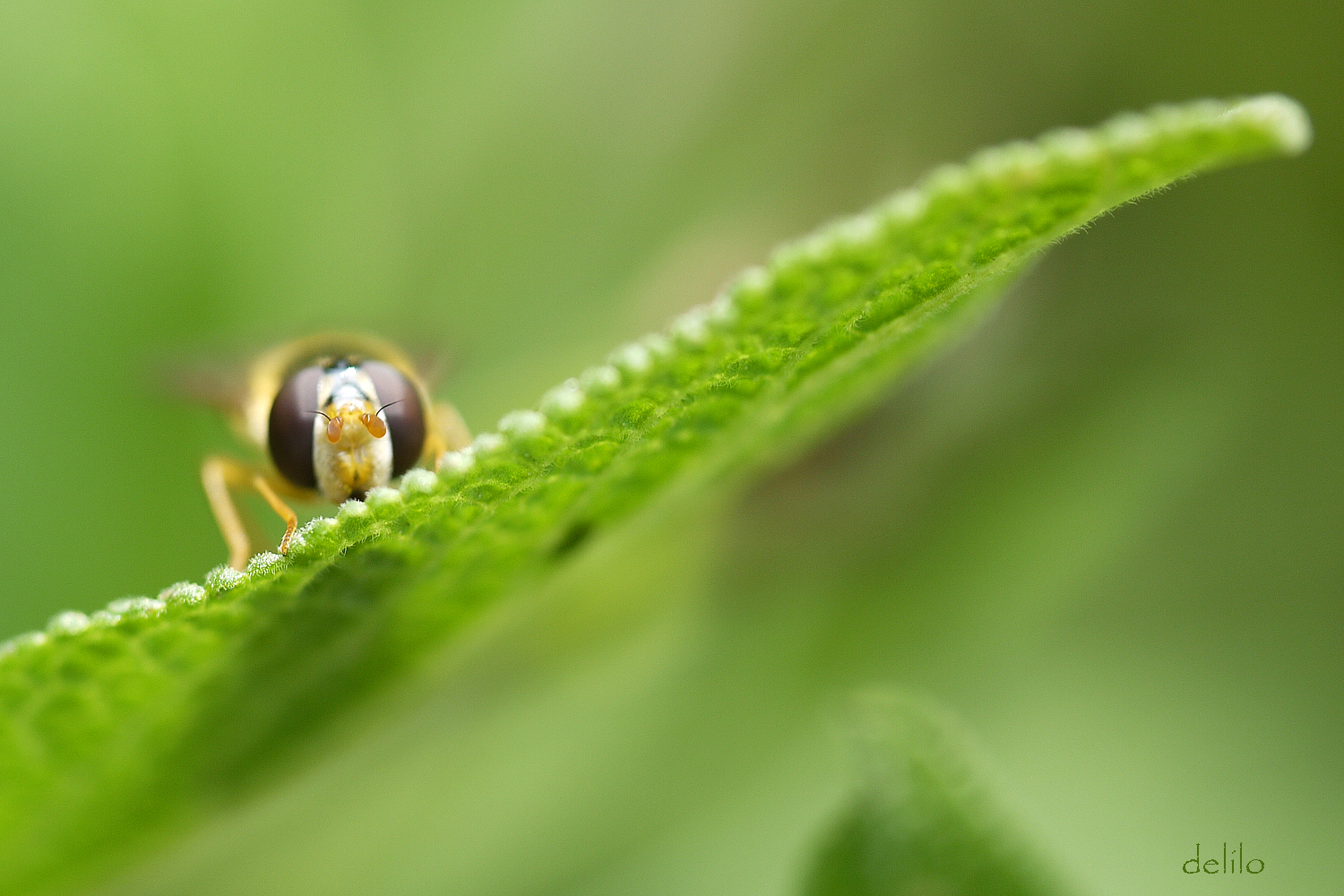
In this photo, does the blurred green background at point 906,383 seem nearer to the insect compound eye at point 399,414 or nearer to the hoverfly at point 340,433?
the hoverfly at point 340,433

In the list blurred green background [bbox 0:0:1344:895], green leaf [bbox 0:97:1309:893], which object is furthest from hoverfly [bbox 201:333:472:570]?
blurred green background [bbox 0:0:1344:895]

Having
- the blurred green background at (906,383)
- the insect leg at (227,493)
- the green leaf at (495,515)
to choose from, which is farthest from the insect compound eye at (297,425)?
the blurred green background at (906,383)

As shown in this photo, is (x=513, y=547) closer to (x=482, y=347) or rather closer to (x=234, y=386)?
(x=234, y=386)

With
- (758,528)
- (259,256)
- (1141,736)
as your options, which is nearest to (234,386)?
(259,256)

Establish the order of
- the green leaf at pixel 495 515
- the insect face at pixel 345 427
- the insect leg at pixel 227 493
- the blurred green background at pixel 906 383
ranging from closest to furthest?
the green leaf at pixel 495 515, the insect face at pixel 345 427, the insect leg at pixel 227 493, the blurred green background at pixel 906 383

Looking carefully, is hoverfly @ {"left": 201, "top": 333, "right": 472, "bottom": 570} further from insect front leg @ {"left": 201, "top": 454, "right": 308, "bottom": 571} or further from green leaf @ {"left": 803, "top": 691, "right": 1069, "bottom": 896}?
green leaf @ {"left": 803, "top": 691, "right": 1069, "bottom": 896}

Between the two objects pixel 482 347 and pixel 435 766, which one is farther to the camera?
pixel 482 347

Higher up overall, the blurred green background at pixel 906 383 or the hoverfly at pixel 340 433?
the blurred green background at pixel 906 383
